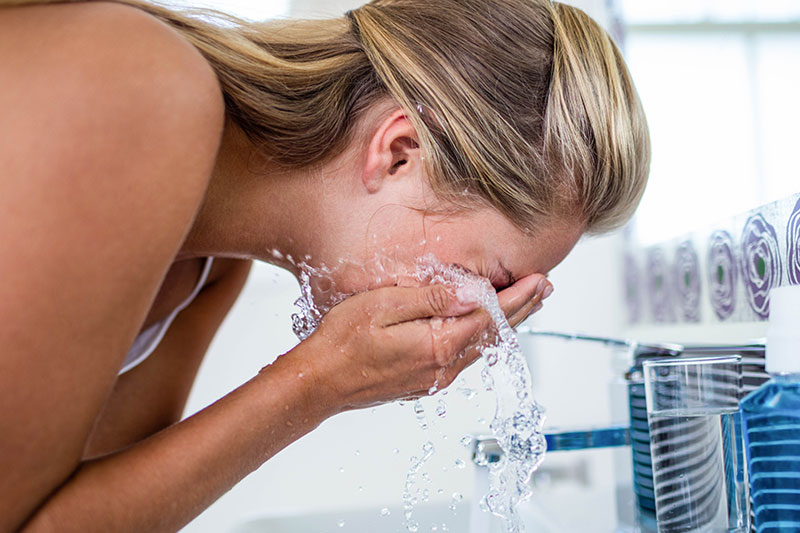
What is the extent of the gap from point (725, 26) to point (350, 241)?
0.49 m

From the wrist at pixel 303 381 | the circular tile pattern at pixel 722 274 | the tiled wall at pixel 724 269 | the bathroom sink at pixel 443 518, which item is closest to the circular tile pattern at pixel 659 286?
the tiled wall at pixel 724 269

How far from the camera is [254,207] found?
2.49ft

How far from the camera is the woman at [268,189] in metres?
0.49

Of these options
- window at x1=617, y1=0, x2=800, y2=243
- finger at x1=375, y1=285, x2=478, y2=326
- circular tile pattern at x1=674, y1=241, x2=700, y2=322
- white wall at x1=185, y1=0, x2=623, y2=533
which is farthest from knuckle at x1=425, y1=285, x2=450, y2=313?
white wall at x1=185, y1=0, x2=623, y2=533

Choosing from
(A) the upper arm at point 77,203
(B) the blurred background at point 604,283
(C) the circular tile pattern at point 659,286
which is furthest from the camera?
(C) the circular tile pattern at point 659,286

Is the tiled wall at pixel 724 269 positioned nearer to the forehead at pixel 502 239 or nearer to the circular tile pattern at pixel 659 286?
the circular tile pattern at pixel 659 286

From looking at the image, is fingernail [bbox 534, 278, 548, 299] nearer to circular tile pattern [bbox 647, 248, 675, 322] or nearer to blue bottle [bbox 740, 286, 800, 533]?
blue bottle [bbox 740, 286, 800, 533]

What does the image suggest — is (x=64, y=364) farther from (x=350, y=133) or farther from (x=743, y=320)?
(x=743, y=320)

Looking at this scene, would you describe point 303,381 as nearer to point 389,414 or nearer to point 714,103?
point 714,103

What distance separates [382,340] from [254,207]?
0.68ft

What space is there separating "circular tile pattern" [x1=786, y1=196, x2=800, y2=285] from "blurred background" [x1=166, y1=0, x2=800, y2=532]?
5 centimetres

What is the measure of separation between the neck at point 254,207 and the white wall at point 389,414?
766 mm

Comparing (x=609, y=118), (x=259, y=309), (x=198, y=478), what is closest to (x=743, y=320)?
(x=609, y=118)

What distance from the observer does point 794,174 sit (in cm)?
69
